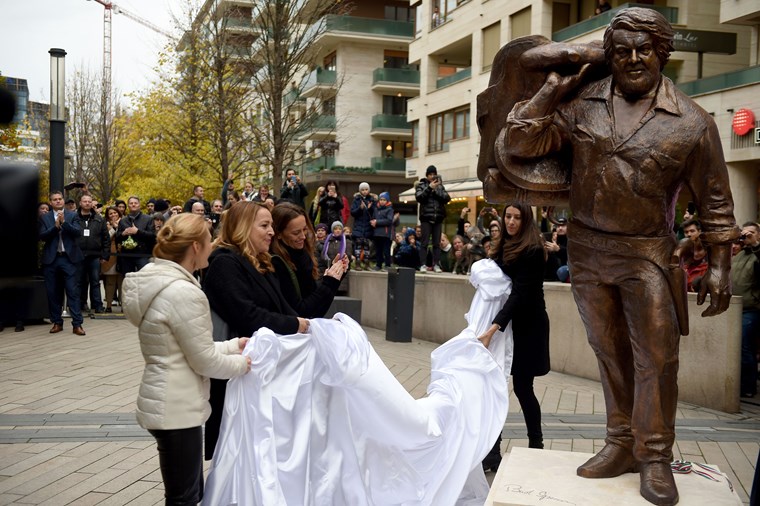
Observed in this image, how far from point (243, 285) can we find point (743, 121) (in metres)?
21.1

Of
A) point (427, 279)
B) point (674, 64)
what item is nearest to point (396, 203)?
point (674, 64)

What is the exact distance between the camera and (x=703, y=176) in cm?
386

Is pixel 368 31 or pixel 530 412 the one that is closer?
pixel 530 412

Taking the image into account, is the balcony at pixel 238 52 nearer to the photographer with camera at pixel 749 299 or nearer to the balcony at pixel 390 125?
the photographer with camera at pixel 749 299

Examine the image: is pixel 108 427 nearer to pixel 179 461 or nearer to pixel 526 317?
pixel 179 461

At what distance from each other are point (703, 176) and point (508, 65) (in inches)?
46.0

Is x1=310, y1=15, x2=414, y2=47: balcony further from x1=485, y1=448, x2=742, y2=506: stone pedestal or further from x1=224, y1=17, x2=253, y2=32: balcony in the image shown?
x1=485, y1=448, x2=742, y2=506: stone pedestal

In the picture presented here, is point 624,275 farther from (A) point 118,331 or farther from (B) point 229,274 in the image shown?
(A) point 118,331

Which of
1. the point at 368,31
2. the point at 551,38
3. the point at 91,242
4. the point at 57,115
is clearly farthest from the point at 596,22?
the point at 368,31

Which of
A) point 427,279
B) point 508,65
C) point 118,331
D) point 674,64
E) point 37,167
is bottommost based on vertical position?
point 118,331

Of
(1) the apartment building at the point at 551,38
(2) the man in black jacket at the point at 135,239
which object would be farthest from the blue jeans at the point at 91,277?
(1) the apartment building at the point at 551,38

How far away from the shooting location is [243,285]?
5.01 meters

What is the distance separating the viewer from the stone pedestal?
3.81m
